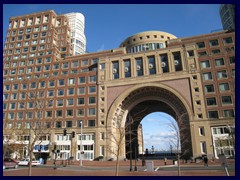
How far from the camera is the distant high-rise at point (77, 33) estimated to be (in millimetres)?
107887

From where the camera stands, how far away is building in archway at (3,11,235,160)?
5016 centimetres

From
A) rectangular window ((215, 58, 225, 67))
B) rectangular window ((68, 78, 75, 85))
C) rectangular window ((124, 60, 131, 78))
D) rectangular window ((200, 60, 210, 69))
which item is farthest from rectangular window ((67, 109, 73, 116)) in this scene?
rectangular window ((215, 58, 225, 67))

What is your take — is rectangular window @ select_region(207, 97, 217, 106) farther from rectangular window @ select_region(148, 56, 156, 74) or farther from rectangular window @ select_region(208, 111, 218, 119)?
rectangular window @ select_region(148, 56, 156, 74)

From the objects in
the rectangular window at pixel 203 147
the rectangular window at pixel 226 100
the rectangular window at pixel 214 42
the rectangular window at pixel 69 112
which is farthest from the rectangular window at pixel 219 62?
the rectangular window at pixel 69 112

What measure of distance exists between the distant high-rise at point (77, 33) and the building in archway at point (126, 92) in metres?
33.8

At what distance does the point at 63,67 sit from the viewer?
68938mm

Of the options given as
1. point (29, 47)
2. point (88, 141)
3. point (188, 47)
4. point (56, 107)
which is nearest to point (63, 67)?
point (56, 107)

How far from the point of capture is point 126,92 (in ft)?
187

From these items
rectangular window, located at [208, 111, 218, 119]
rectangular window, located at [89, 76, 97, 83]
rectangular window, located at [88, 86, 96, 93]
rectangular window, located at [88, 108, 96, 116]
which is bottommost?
rectangular window, located at [208, 111, 218, 119]

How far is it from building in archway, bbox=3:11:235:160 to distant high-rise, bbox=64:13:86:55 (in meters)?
33.8

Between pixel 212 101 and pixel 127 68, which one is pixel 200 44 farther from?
pixel 127 68

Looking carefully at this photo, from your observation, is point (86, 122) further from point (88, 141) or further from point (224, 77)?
point (224, 77)

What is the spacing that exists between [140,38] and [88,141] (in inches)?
1591

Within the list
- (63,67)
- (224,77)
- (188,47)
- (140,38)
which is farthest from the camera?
(140,38)
